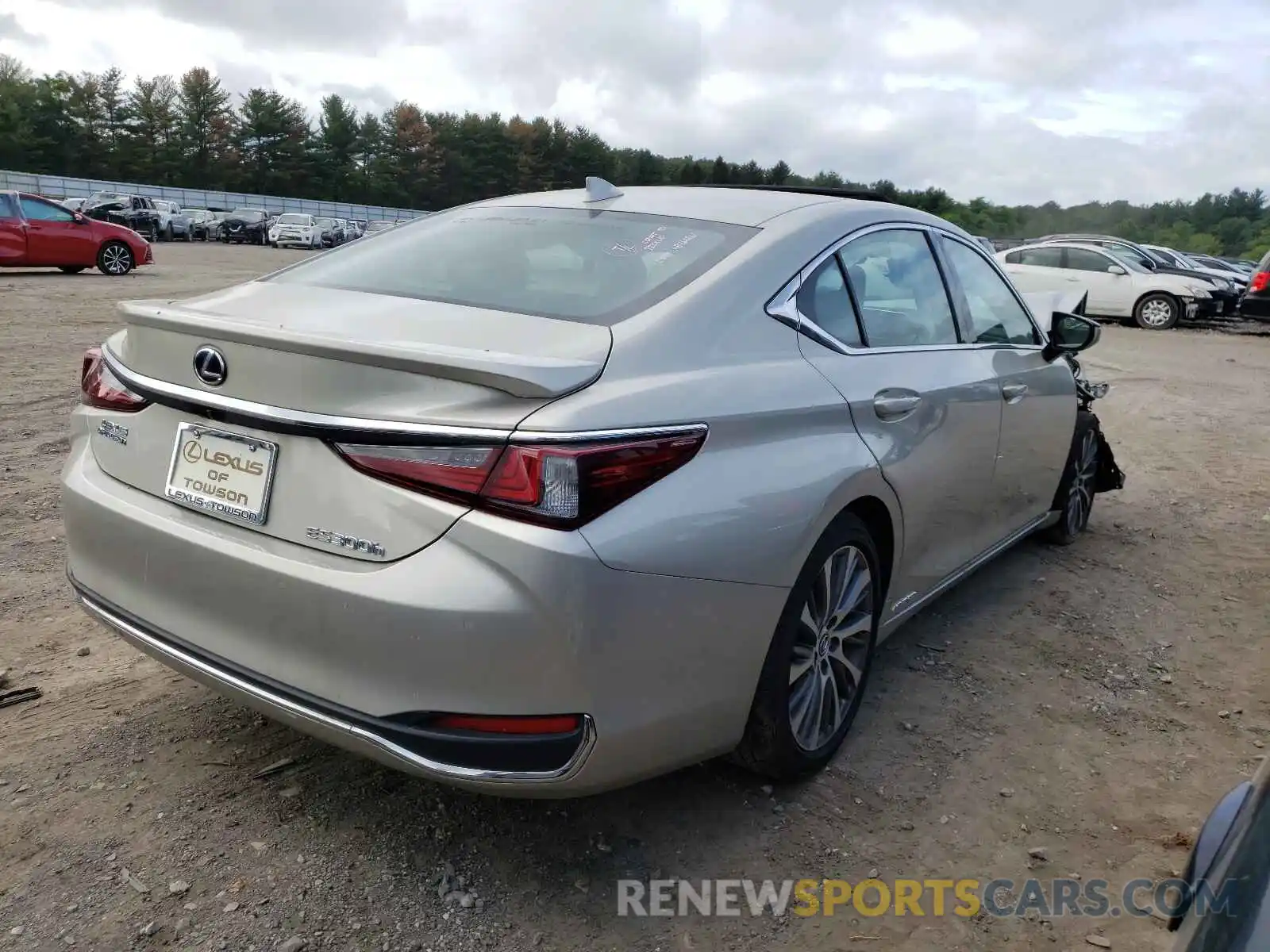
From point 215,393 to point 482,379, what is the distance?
680 millimetres

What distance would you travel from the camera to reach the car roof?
298 cm

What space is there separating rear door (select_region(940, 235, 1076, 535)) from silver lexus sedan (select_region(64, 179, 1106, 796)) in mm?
843

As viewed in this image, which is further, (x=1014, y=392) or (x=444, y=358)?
(x=1014, y=392)

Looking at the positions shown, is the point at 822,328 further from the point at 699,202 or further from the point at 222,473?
the point at 222,473

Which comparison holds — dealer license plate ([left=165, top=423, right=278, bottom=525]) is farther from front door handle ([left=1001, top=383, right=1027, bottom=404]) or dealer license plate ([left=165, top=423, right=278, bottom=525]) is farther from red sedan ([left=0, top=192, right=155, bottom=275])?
red sedan ([left=0, top=192, right=155, bottom=275])

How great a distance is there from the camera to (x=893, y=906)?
7.78ft

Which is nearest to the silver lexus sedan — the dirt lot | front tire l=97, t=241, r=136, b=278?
the dirt lot

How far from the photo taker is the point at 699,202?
10.3ft

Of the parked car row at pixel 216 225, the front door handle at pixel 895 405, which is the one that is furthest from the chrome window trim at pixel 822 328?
the parked car row at pixel 216 225

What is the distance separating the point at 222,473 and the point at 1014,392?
115 inches

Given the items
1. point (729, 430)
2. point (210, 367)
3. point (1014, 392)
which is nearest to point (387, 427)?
point (210, 367)

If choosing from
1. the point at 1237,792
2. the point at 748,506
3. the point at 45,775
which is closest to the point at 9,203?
the point at 45,775

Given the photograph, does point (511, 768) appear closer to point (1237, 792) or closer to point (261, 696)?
point (261, 696)

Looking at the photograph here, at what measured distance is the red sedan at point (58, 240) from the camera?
1691 centimetres
